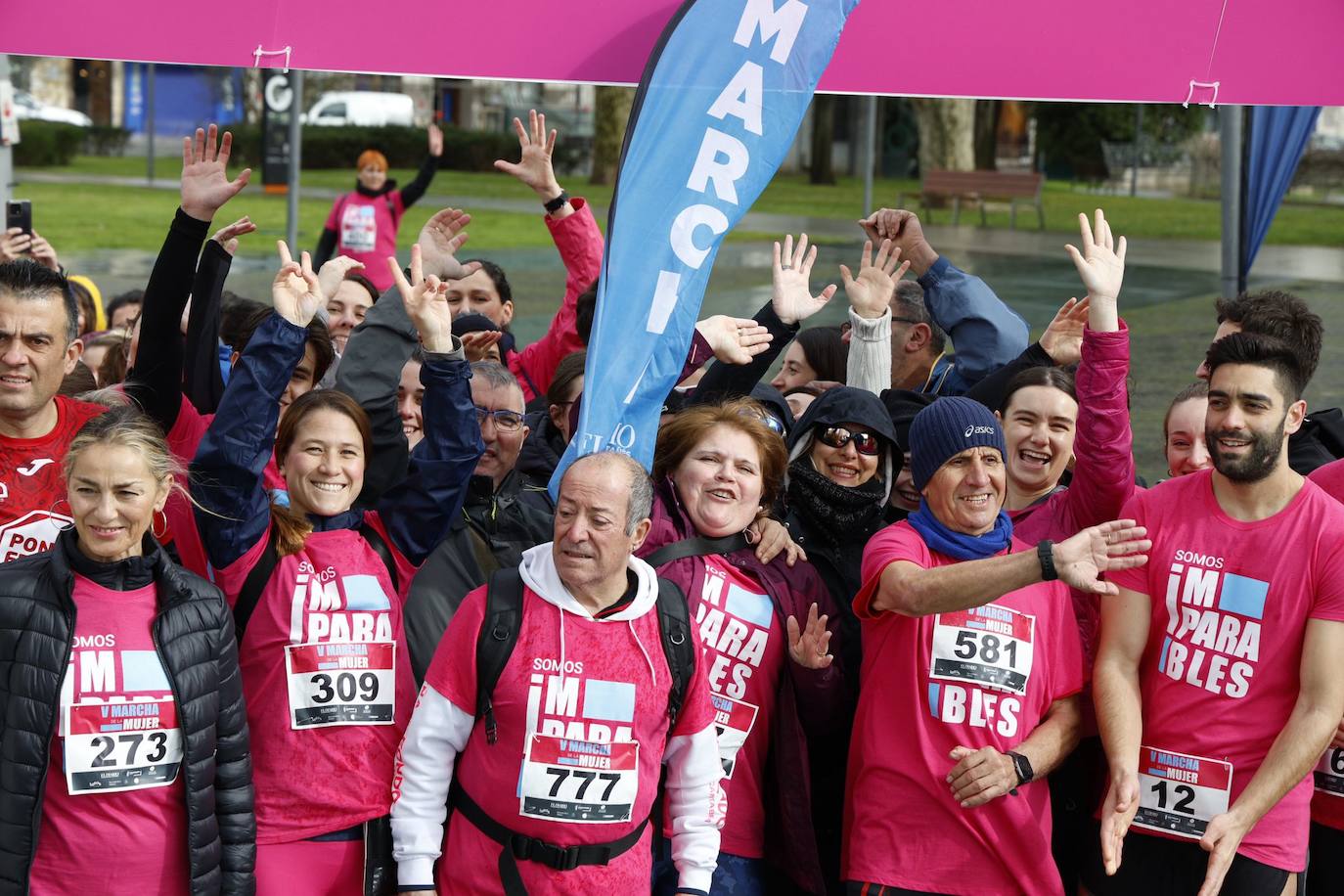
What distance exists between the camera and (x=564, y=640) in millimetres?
3584

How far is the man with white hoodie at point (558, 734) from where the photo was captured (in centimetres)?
354

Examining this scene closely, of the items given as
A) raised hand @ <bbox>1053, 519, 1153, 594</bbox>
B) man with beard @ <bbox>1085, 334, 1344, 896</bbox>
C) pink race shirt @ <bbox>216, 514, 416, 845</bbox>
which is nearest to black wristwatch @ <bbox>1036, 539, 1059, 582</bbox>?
raised hand @ <bbox>1053, 519, 1153, 594</bbox>

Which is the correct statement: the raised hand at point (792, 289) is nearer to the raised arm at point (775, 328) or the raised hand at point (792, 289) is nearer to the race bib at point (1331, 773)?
the raised arm at point (775, 328)

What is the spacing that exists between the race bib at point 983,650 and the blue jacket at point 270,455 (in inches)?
52.0

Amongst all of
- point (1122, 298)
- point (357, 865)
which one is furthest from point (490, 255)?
point (357, 865)

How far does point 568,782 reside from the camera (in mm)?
3533

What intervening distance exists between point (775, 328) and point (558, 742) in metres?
1.84

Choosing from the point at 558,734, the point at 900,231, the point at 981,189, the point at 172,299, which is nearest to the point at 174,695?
the point at 558,734

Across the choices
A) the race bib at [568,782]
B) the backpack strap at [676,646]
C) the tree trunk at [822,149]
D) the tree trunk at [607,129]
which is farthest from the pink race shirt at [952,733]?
the tree trunk at [822,149]

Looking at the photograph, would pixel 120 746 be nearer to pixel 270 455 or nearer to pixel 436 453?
pixel 270 455

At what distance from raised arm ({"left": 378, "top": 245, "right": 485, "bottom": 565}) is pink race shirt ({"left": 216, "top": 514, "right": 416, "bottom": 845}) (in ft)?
0.77

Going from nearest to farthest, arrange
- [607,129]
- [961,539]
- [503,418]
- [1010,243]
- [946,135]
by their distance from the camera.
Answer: [961,539] < [503,418] < [1010,243] < [607,129] < [946,135]

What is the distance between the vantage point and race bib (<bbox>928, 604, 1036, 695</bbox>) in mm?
3865

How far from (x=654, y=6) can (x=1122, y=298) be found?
13483 millimetres
